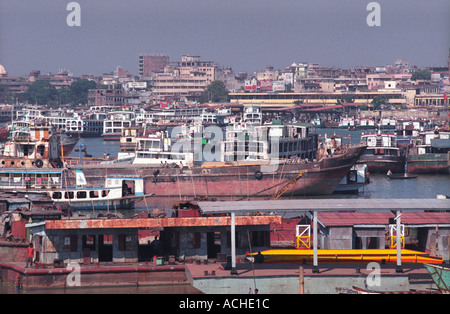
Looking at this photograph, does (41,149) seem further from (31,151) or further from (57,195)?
(57,195)

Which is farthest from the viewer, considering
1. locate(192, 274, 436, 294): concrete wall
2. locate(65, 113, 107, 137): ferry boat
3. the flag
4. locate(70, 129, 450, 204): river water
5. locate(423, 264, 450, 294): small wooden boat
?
locate(65, 113, 107, 137): ferry boat

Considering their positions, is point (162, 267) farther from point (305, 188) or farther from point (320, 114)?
point (320, 114)

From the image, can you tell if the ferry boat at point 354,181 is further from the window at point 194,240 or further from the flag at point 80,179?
the window at point 194,240

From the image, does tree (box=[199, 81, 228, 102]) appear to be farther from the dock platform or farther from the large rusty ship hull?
the dock platform

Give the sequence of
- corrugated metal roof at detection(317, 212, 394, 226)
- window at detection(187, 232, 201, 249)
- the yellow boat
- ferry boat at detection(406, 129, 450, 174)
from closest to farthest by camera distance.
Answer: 1. the yellow boat
2. corrugated metal roof at detection(317, 212, 394, 226)
3. window at detection(187, 232, 201, 249)
4. ferry boat at detection(406, 129, 450, 174)

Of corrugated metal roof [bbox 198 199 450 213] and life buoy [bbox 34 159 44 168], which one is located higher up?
life buoy [bbox 34 159 44 168]

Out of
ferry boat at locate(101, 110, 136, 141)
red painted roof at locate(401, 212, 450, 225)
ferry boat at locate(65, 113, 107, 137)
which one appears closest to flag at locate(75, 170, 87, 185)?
red painted roof at locate(401, 212, 450, 225)
